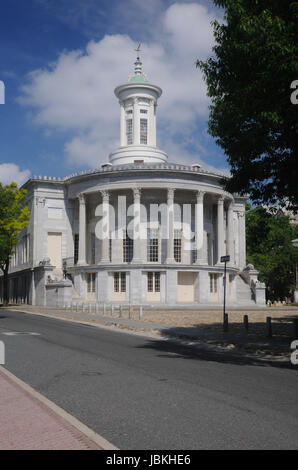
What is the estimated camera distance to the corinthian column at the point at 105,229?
53.7 meters

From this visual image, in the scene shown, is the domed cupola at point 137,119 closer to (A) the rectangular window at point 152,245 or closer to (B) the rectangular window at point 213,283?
(A) the rectangular window at point 152,245

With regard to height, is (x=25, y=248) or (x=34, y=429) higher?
(x=25, y=248)

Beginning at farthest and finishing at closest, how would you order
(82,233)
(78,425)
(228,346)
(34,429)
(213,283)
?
(82,233), (213,283), (228,346), (78,425), (34,429)

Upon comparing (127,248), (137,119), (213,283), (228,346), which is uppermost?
(137,119)

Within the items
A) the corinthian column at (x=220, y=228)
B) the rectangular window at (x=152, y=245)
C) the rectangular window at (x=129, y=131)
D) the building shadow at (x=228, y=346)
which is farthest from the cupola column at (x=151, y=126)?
the building shadow at (x=228, y=346)

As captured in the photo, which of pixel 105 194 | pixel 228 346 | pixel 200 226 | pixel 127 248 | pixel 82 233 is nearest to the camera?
pixel 228 346

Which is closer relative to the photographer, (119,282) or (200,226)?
(119,282)

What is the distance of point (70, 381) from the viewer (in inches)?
411

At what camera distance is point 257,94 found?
1459 cm

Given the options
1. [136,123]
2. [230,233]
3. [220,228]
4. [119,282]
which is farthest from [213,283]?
[136,123]

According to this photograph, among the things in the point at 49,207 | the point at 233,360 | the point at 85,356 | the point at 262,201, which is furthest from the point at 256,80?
the point at 49,207

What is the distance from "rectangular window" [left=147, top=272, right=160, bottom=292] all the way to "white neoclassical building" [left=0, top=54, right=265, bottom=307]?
0.34 ft

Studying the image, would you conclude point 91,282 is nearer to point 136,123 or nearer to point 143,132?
point 143,132

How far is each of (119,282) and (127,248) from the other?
410cm
